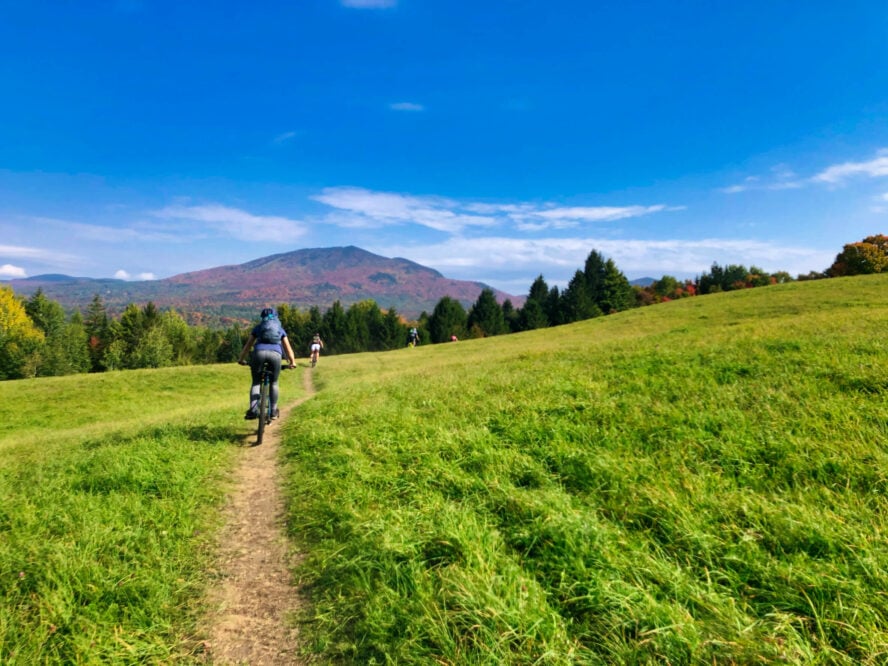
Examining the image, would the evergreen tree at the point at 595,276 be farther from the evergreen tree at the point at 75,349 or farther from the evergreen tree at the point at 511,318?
the evergreen tree at the point at 75,349

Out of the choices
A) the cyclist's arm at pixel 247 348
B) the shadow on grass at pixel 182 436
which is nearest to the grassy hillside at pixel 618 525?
the shadow on grass at pixel 182 436

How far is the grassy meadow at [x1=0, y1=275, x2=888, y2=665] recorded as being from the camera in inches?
106

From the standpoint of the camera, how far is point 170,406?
1953cm

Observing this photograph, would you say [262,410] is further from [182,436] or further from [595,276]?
[595,276]

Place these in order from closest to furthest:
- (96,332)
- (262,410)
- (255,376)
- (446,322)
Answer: (262,410) → (255,376) → (96,332) → (446,322)

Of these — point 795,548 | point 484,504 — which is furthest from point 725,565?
point 484,504

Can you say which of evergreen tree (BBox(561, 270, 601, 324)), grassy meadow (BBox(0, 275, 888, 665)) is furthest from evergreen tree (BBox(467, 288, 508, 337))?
grassy meadow (BBox(0, 275, 888, 665))

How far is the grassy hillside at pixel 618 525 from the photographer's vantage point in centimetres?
261

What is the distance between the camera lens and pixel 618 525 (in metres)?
3.76

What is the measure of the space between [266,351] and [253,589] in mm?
6182

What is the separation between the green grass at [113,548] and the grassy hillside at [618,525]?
1.18 m

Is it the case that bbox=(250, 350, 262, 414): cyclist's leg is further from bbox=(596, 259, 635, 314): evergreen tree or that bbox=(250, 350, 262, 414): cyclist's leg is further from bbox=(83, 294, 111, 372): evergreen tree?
bbox=(83, 294, 111, 372): evergreen tree

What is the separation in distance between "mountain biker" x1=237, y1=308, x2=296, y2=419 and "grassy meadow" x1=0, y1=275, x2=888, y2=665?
1.60 metres

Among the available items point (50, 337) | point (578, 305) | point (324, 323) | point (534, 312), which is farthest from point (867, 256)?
point (50, 337)
